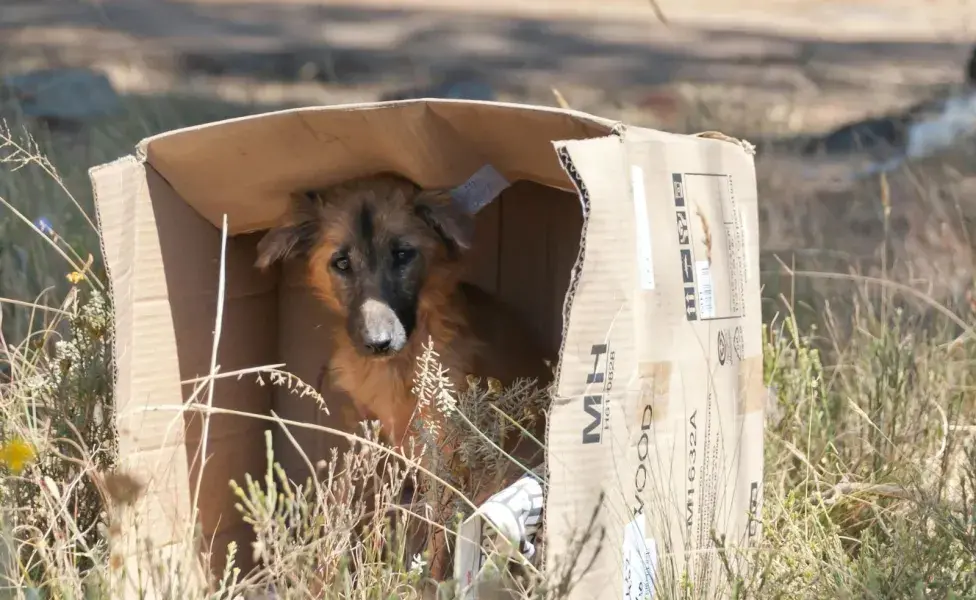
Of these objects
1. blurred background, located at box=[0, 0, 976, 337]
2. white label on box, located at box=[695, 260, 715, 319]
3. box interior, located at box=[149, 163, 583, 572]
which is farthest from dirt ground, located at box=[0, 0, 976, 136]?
white label on box, located at box=[695, 260, 715, 319]

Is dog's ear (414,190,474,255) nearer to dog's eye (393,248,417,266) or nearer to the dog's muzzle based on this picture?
dog's eye (393,248,417,266)

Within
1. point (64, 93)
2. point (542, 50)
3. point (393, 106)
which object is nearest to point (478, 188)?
point (393, 106)

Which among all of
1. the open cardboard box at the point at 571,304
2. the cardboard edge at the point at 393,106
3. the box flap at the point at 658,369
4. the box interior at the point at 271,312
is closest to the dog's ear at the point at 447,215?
the open cardboard box at the point at 571,304

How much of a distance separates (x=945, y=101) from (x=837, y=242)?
135cm

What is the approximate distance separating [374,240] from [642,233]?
1416 mm

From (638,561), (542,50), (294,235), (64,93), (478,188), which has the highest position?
(542,50)

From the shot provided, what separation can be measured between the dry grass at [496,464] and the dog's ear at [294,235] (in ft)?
1.71

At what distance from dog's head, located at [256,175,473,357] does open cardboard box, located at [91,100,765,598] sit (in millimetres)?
103

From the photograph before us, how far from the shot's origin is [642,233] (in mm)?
2307

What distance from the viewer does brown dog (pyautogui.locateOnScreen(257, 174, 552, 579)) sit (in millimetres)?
3412

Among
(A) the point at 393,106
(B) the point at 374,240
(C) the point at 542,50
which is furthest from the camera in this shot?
(C) the point at 542,50

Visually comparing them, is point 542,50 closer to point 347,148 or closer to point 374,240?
point 374,240

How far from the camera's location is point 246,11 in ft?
20.5

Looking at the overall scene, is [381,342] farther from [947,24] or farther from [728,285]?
[947,24]
